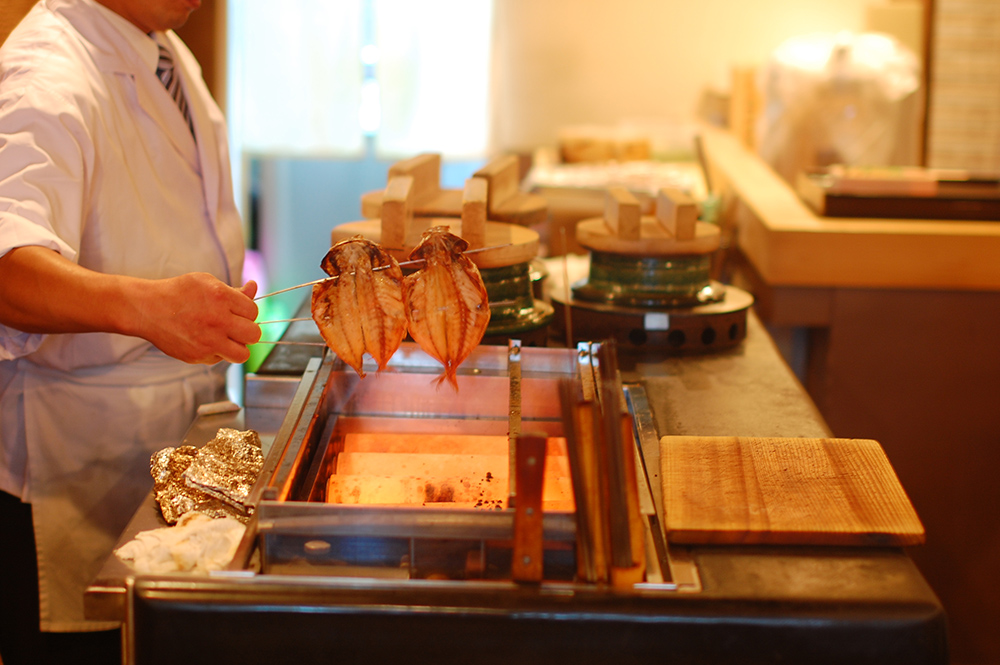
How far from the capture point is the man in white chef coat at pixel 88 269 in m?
1.39

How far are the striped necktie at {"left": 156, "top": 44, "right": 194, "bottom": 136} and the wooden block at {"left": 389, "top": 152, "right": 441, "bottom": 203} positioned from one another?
0.49 m

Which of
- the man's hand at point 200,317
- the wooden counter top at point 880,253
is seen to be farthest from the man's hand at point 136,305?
the wooden counter top at point 880,253

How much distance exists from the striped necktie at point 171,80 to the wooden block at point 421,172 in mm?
493

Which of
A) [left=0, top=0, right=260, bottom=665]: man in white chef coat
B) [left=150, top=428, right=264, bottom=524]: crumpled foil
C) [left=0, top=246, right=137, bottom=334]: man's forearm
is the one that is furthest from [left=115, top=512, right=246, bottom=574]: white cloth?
[left=0, top=0, right=260, bottom=665]: man in white chef coat

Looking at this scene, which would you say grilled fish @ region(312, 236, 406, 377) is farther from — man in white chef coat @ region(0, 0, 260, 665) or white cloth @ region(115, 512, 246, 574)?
man in white chef coat @ region(0, 0, 260, 665)

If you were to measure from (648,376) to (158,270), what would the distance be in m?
0.97

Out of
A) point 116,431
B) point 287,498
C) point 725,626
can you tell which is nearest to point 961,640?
point 725,626

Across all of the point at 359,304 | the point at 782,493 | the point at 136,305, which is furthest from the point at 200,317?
the point at 782,493

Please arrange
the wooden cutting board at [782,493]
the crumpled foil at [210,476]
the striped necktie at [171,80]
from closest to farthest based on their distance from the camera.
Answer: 1. the wooden cutting board at [782,493]
2. the crumpled foil at [210,476]
3. the striped necktie at [171,80]

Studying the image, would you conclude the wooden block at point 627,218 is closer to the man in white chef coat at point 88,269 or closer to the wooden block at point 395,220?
the wooden block at point 395,220

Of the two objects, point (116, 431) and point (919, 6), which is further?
point (919, 6)

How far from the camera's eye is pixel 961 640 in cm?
224

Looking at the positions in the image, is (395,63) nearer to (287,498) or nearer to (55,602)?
(55,602)

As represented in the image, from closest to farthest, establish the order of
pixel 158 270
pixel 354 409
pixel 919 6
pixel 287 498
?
1. pixel 287 498
2. pixel 354 409
3. pixel 158 270
4. pixel 919 6
